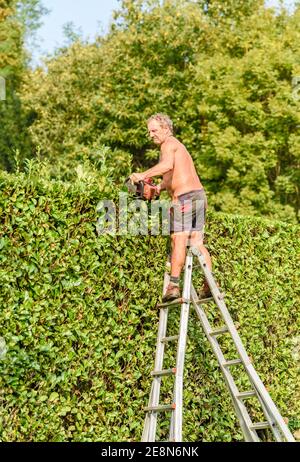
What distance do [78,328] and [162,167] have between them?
170cm

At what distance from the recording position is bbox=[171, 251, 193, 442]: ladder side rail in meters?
6.39

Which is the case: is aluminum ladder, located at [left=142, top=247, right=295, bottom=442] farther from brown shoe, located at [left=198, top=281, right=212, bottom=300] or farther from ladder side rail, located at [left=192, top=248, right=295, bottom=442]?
brown shoe, located at [left=198, top=281, right=212, bottom=300]

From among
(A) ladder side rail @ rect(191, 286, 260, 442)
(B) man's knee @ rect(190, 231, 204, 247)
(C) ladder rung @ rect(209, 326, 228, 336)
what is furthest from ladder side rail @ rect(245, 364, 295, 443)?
(B) man's knee @ rect(190, 231, 204, 247)

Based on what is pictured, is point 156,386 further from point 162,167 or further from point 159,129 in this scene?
point 159,129

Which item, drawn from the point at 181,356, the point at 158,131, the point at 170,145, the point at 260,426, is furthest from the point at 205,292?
the point at 158,131

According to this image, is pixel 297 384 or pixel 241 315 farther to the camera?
pixel 297 384

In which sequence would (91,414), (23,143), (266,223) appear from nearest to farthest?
(91,414) → (266,223) → (23,143)

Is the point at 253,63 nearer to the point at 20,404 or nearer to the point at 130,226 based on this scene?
the point at 130,226

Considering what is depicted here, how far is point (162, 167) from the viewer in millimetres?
6867

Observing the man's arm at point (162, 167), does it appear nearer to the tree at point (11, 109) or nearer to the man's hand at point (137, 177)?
the man's hand at point (137, 177)

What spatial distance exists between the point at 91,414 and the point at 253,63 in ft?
58.9

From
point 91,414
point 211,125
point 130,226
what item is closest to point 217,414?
point 91,414

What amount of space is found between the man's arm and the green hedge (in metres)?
0.39

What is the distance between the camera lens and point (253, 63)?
895 inches
